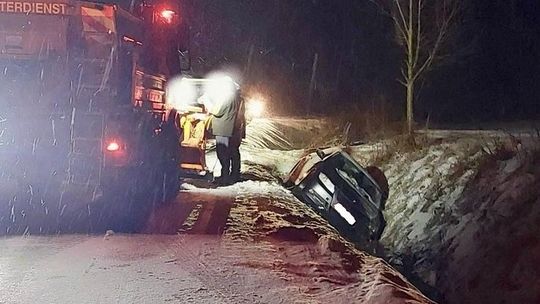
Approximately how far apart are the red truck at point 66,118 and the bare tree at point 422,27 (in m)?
13.8

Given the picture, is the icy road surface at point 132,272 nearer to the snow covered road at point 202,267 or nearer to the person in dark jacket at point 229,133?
the snow covered road at point 202,267

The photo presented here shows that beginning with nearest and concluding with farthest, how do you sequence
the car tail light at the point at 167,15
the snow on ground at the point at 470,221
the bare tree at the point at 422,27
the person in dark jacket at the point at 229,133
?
1. the snow on ground at the point at 470,221
2. the car tail light at the point at 167,15
3. the person in dark jacket at the point at 229,133
4. the bare tree at the point at 422,27

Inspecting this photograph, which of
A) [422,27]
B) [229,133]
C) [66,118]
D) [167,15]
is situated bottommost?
[229,133]

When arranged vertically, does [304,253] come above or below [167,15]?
below

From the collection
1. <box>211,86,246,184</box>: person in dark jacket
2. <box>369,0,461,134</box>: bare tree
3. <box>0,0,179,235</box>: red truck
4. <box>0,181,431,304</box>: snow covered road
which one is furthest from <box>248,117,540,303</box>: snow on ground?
<box>369,0,461,134</box>: bare tree

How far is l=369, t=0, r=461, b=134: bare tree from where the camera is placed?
76.1 feet

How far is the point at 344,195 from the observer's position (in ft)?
44.2

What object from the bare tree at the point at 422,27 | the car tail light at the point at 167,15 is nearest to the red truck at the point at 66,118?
the car tail light at the point at 167,15

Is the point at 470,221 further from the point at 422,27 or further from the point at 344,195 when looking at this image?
the point at 422,27

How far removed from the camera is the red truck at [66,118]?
1020 centimetres

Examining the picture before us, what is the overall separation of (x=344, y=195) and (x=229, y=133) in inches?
109

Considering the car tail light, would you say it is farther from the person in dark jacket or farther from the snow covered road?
the snow covered road

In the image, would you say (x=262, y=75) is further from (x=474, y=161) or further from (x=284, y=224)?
(x=284, y=224)

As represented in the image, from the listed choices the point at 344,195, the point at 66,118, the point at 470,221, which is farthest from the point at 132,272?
the point at 344,195
